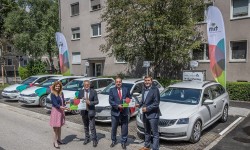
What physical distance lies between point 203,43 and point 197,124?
11.2 meters

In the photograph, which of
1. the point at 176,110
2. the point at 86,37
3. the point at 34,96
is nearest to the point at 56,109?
the point at 176,110

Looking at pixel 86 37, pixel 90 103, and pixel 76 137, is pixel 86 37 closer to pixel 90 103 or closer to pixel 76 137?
pixel 76 137

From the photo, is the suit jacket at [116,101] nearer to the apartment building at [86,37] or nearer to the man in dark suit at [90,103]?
the man in dark suit at [90,103]

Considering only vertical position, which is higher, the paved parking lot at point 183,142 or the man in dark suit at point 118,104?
the man in dark suit at point 118,104

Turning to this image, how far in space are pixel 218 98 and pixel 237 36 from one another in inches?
349

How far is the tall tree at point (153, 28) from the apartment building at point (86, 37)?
267 inches

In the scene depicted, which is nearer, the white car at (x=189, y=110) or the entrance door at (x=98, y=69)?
the white car at (x=189, y=110)

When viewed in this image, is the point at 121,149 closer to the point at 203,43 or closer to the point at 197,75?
the point at 197,75

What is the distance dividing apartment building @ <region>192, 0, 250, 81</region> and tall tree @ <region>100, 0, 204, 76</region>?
2118 mm

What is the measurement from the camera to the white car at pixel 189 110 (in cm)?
651

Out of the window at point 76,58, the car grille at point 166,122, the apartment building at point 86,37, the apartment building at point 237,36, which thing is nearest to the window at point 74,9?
the apartment building at point 86,37

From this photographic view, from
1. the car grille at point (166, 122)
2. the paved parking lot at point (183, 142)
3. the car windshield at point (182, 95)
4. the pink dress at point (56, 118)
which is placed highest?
the car windshield at point (182, 95)

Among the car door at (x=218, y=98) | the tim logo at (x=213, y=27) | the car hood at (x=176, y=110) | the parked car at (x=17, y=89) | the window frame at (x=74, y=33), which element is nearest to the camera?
the car hood at (x=176, y=110)

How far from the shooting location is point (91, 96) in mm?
6520
